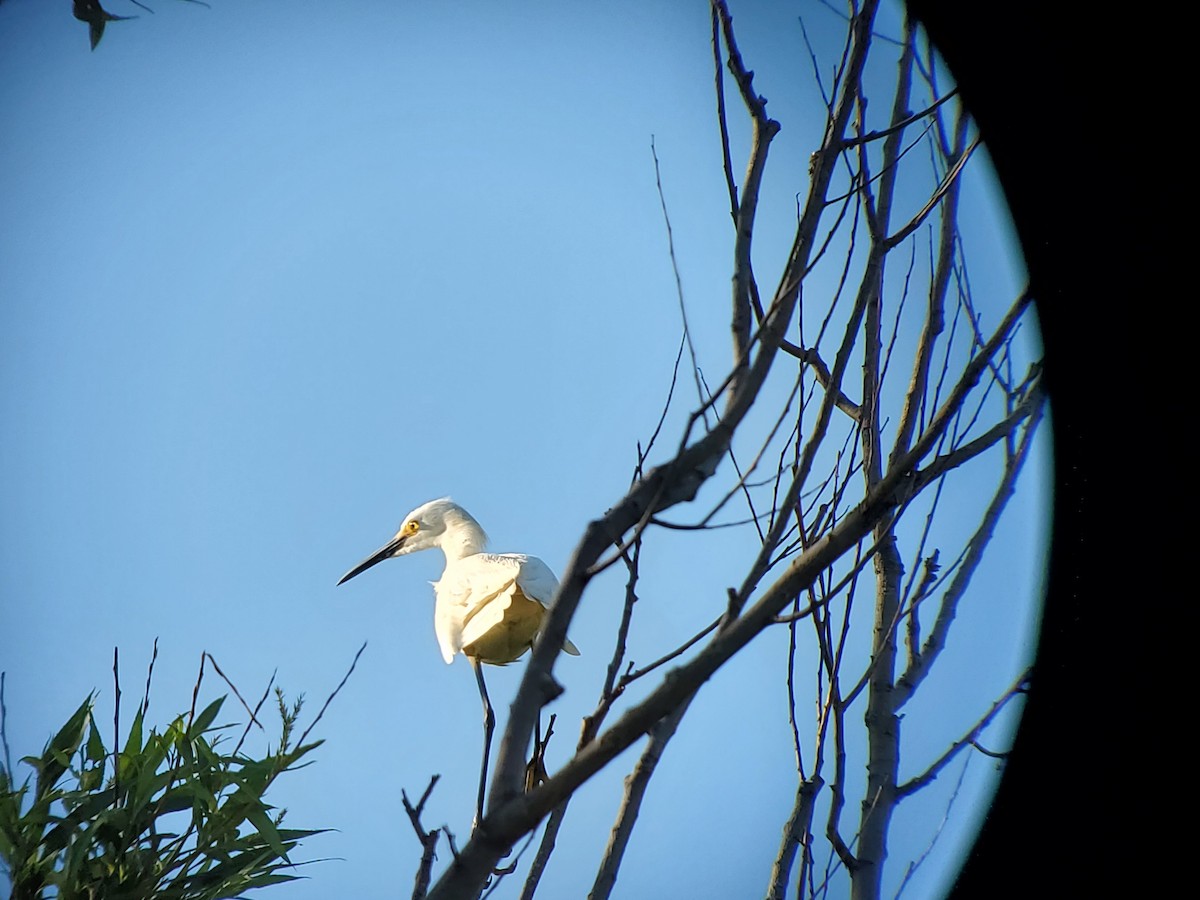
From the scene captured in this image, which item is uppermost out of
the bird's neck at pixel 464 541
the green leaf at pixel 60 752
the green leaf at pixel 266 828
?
the bird's neck at pixel 464 541

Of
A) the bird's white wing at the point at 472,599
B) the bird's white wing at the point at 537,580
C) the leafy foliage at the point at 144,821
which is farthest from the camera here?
the bird's white wing at the point at 472,599

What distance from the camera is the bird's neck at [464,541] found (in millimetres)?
2855

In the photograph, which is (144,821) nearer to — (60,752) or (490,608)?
(60,752)

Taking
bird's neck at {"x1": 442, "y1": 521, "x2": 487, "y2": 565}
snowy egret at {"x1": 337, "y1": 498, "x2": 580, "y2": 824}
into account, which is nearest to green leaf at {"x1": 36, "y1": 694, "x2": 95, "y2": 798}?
snowy egret at {"x1": 337, "y1": 498, "x2": 580, "y2": 824}

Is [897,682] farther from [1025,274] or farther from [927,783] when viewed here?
[1025,274]

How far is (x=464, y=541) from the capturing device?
288 centimetres

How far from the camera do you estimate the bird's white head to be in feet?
9.46

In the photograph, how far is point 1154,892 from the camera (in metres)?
1.15

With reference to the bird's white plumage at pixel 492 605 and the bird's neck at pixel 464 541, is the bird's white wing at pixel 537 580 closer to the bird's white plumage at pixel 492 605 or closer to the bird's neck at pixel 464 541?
the bird's white plumage at pixel 492 605

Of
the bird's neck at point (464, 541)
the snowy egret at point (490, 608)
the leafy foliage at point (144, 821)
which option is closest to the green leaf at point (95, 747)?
the leafy foliage at point (144, 821)

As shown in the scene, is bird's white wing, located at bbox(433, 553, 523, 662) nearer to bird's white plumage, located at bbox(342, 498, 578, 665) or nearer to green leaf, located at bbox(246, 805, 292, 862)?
bird's white plumage, located at bbox(342, 498, 578, 665)

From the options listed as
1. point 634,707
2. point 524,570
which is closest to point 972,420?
point 634,707

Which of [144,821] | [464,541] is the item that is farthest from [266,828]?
[464,541]

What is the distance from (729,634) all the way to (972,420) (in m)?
0.60
